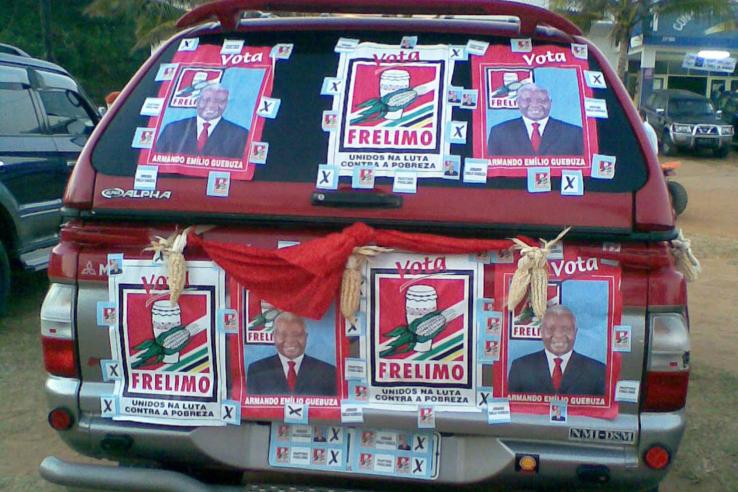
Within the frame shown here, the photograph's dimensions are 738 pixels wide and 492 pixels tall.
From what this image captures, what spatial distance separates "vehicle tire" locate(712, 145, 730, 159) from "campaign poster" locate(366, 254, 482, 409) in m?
23.8

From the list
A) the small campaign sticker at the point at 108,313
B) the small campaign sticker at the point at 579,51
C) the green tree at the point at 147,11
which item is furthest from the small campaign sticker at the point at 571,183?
the green tree at the point at 147,11

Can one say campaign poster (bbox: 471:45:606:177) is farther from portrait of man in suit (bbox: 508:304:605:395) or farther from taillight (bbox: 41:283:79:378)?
taillight (bbox: 41:283:79:378)

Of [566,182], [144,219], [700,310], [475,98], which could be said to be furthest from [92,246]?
[700,310]

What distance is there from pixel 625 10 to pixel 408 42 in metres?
24.6

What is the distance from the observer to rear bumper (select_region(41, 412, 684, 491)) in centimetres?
291

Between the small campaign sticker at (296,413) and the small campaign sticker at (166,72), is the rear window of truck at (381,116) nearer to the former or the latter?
the small campaign sticker at (166,72)

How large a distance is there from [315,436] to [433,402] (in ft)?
1.41

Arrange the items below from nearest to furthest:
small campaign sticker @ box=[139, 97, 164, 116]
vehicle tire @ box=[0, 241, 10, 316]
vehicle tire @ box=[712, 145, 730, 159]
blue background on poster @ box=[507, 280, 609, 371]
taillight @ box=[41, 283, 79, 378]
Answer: blue background on poster @ box=[507, 280, 609, 371]
taillight @ box=[41, 283, 79, 378]
small campaign sticker @ box=[139, 97, 164, 116]
vehicle tire @ box=[0, 241, 10, 316]
vehicle tire @ box=[712, 145, 730, 159]

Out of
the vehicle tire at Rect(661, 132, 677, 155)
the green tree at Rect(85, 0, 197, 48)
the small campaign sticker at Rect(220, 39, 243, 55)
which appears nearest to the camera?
the small campaign sticker at Rect(220, 39, 243, 55)

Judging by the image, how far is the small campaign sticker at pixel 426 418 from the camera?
2939 mm

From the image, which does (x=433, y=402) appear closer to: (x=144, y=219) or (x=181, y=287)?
(x=181, y=287)

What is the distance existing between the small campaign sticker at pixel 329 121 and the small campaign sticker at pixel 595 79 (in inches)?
35.4

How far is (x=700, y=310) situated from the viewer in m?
7.83

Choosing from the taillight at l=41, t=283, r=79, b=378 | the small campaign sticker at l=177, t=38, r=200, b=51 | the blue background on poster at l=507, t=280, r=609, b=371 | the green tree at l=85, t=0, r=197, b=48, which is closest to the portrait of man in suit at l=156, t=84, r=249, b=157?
the small campaign sticker at l=177, t=38, r=200, b=51
